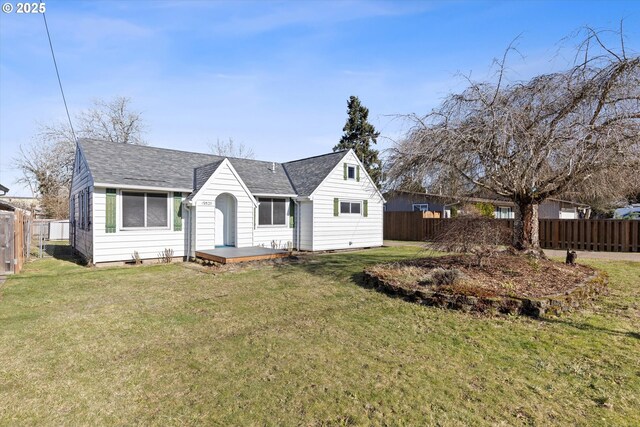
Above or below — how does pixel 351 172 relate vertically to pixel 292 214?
above

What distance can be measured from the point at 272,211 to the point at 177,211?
4.36m

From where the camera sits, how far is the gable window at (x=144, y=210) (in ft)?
40.5

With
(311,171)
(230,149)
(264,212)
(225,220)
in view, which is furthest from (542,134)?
(230,149)

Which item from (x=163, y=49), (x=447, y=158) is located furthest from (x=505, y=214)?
(x=163, y=49)

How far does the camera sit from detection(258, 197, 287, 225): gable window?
15781 millimetres

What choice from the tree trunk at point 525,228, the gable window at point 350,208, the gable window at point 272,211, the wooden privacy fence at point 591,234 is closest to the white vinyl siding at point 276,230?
the gable window at point 272,211

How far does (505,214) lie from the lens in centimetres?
3147

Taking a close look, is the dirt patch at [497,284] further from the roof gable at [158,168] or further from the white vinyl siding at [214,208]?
the roof gable at [158,168]

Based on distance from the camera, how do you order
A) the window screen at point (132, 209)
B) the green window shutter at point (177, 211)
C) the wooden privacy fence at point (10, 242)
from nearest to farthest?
the wooden privacy fence at point (10, 242), the window screen at point (132, 209), the green window shutter at point (177, 211)

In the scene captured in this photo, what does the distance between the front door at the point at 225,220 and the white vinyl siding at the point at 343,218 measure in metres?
3.55

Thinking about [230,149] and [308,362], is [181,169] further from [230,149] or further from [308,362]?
[230,149]

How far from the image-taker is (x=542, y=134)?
7.41 meters

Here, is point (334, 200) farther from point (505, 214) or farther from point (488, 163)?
point (505, 214)

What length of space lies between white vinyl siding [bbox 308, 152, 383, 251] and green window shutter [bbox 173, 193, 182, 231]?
5.78 metres
